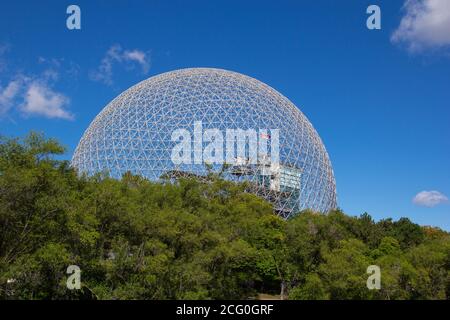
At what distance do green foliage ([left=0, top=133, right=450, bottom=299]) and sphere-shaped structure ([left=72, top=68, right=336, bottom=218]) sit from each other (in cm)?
1019

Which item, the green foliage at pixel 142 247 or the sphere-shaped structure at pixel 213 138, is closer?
the green foliage at pixel 142 247

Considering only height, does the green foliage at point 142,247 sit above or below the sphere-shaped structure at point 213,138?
below

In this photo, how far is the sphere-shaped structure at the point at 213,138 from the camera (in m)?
35.2

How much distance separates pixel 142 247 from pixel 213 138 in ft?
60.2

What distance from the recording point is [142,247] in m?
17.8

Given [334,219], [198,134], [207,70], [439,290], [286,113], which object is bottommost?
[439,290]

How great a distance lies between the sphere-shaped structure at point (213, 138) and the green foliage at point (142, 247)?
10190 mm

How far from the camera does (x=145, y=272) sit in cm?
1692

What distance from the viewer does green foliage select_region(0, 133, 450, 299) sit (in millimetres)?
15719

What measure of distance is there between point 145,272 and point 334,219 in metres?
14.8

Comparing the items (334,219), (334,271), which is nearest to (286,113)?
(334,219)
